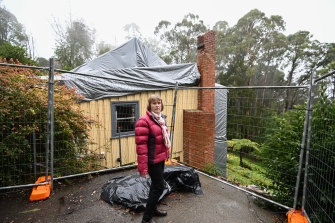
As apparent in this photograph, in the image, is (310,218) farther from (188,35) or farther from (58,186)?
(188,35)

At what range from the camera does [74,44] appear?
21.2 metres

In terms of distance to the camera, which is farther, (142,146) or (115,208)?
(115,208)

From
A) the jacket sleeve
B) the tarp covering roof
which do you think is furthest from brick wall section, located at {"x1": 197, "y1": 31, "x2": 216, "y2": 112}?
the jacket sleeve

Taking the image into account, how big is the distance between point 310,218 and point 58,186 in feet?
13.3

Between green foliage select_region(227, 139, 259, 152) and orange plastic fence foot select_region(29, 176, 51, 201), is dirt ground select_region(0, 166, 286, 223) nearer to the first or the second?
orange plastic fence foot select_region(29, 176, 51, 201)

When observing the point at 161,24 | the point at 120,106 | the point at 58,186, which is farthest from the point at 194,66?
the point at 161,24

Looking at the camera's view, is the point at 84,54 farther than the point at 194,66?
Yes

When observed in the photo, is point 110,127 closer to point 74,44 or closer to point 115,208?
point 115,208

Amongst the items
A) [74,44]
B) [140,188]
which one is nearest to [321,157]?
[140,188]

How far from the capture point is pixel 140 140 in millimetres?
1911

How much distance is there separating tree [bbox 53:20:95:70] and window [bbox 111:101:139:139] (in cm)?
1493

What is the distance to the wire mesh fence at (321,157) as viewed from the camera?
1801 mm

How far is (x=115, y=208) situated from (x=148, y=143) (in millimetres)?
1336

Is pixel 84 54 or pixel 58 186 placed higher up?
pixel 84 54
